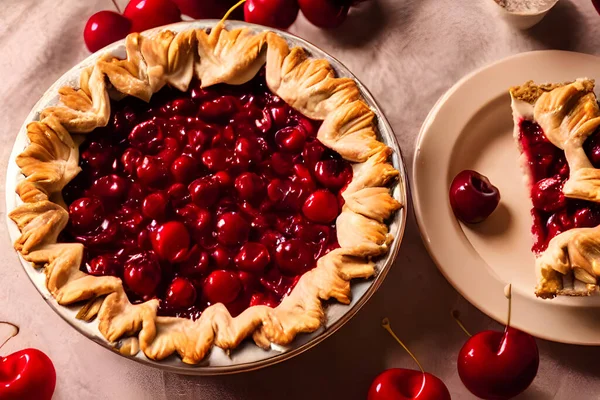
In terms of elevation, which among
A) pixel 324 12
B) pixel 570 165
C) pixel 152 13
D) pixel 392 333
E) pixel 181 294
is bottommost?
pixel 392 333

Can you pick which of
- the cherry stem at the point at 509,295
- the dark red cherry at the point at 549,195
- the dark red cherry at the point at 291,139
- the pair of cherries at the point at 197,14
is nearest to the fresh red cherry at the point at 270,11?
the pair of cherries at the point at 197,14

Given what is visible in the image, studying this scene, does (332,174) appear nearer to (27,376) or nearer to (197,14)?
(197,14)

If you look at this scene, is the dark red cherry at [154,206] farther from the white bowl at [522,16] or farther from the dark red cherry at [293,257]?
the white bowl at [522,16]

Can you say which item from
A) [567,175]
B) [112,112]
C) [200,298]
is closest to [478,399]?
[567,175]

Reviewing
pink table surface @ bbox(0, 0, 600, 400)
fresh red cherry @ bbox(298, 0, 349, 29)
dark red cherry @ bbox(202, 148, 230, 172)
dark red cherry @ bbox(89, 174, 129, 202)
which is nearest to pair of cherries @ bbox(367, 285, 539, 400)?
pink table surface @ bbox(0, 0, 600, 400)

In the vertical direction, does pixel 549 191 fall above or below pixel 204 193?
below

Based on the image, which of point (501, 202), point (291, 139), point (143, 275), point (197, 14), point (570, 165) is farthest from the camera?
point (197, 14)

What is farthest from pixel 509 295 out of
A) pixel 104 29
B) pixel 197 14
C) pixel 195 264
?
pixel 104 29
